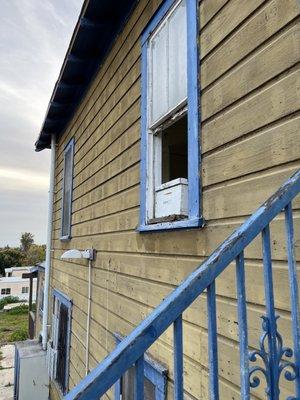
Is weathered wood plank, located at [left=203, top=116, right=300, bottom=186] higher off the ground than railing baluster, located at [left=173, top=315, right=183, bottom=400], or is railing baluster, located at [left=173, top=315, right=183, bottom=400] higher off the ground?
weathered wood plank, located at [left=203, top=116, right=300, bottom=186]

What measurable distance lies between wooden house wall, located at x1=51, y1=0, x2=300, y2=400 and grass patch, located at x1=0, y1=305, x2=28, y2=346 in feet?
73.6

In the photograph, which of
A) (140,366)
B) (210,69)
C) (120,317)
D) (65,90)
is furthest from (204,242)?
(65,90)

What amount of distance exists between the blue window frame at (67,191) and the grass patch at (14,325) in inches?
731

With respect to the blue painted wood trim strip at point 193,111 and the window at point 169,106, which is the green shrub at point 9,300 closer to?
the window at point 169,106

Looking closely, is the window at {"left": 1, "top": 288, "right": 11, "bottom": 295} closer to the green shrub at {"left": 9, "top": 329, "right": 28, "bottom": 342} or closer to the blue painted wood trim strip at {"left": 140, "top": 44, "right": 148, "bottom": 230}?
the green shrub at {"left": 9, "top": 329, "right": 28, "bottom": 342}

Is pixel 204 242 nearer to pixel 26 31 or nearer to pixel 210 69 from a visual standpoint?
pixel 210 69

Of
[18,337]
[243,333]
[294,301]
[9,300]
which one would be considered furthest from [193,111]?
[9,300]

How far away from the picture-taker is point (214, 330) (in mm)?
1127

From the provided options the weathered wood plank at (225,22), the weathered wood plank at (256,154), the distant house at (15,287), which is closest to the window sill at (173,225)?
the weathered wood plank at (256,154)

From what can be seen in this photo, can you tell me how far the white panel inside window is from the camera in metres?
2.91

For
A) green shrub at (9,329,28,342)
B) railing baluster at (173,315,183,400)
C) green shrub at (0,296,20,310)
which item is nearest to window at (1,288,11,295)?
green shrub at (0,296,20,310)

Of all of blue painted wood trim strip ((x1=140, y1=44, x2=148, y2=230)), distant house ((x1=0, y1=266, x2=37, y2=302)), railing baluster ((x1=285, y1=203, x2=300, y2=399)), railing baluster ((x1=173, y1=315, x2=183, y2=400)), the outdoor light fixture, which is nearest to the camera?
railing baluster ((x1=173, y1=315, x2=183, y2=400))

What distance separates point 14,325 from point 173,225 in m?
31.1

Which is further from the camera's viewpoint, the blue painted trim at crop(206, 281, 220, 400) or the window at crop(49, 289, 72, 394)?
the window at crop(49, 289, 72, 394)
